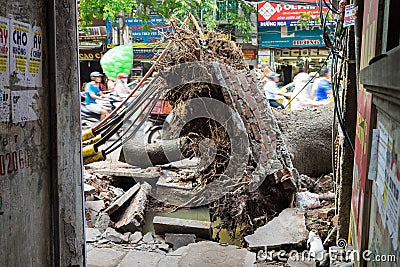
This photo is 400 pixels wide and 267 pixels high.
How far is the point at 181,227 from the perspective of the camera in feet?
17.0

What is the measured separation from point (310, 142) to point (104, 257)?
364 centimetres

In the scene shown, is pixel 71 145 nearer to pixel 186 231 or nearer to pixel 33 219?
pixel 33 219

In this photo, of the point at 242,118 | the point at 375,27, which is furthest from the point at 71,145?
the point at 242,118

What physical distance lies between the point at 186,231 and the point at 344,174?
88.4 inches

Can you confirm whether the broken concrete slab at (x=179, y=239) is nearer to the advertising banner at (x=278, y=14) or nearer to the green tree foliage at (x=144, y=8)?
the green tree foliage at (x=144, y=8)

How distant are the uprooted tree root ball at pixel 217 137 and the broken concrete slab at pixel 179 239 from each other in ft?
2.54

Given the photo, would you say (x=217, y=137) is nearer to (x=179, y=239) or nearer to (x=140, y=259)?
(x=179, y=239)

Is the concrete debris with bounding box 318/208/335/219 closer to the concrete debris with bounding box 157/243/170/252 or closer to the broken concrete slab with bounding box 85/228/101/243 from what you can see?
the concrete debris with bounding box 157/243/170/252

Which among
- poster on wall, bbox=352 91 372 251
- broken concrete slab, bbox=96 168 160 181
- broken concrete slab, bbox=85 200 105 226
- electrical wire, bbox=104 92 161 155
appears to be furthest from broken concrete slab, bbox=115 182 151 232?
poster on wall, bbox=352 91 372 251

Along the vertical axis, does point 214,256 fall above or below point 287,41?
below

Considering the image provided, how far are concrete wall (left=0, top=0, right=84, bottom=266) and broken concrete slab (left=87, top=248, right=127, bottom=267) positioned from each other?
1562mm

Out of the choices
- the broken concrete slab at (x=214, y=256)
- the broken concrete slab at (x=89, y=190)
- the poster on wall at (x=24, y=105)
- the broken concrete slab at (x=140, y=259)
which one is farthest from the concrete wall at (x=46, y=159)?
the broken concrete slab at (x=89, y=190)

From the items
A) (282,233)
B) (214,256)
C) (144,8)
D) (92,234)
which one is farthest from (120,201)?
(144,8)

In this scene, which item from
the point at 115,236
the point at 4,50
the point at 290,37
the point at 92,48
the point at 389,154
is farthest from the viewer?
the point at 92,48
